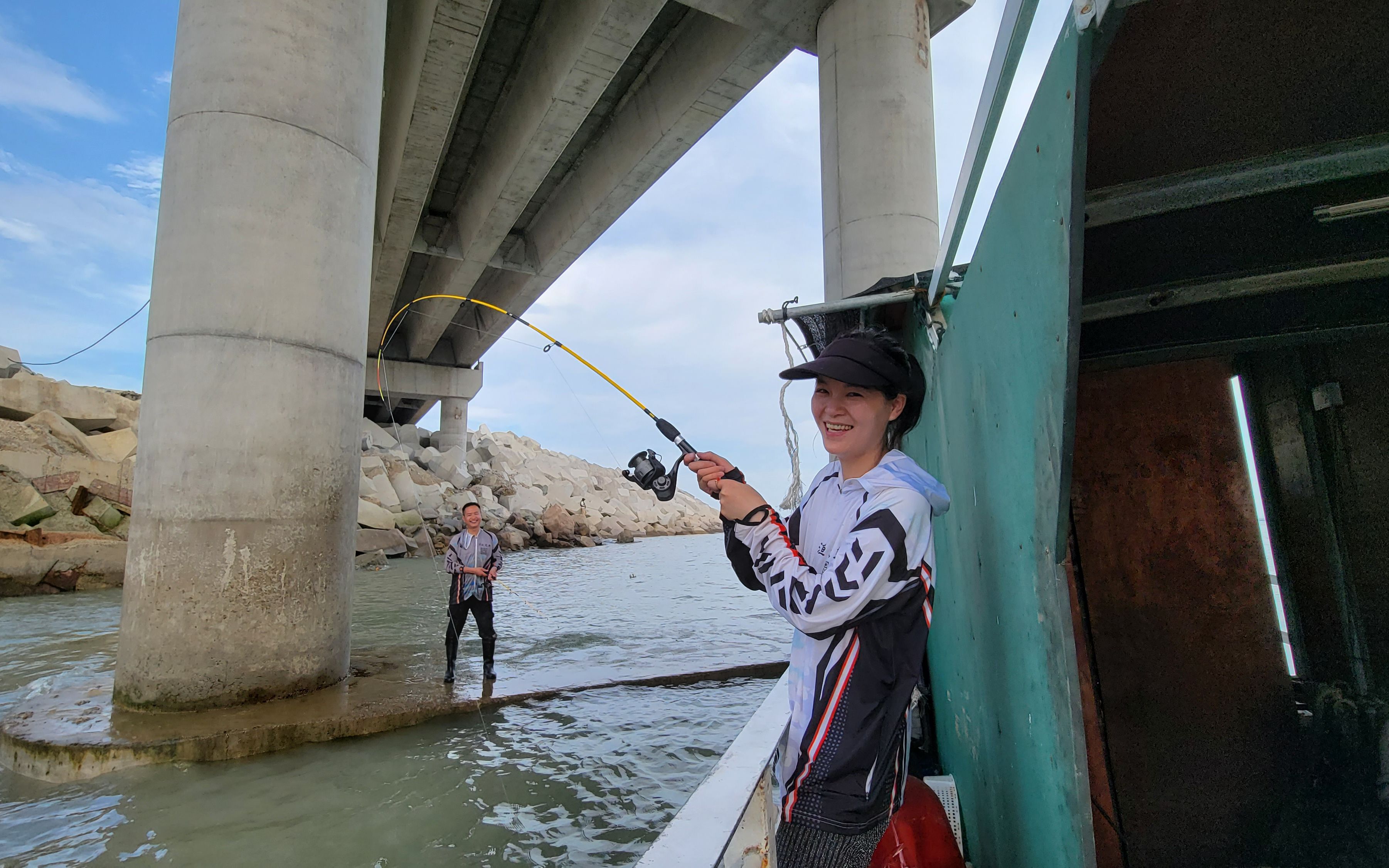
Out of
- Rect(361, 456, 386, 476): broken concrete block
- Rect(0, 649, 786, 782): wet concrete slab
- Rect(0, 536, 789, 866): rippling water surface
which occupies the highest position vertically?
Rect(361, 456, 386, 476): broken concrete block

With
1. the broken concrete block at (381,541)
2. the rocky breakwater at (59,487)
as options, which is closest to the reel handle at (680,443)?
the rocky breakwater at (59,487)

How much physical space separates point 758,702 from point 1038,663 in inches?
210

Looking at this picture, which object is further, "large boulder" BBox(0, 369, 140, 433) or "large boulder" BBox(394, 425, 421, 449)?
"large boulder" BBox(394, 425, 421, 449)

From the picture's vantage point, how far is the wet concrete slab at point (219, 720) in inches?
188

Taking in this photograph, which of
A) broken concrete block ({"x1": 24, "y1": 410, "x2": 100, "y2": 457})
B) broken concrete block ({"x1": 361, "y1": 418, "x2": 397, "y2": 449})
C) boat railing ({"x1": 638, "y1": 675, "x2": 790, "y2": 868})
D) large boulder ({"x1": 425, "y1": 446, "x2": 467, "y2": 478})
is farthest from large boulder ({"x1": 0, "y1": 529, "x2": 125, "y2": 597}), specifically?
broken concrete block ({"x1": 361, "y1": 418, "x2": 397, "y2": 449})

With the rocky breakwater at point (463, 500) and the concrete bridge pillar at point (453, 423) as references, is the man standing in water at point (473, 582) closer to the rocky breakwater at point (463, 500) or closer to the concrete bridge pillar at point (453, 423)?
the rocky breakwater at point (463, 500)

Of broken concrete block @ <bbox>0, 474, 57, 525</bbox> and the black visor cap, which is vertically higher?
broken concrete block @ <bbox>0, 474, 57, 525</bbox>

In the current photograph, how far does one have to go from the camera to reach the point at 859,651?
161cm

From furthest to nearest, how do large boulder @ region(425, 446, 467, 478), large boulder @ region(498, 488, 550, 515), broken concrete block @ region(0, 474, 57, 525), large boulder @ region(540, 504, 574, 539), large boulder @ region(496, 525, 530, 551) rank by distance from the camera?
large boulder @ region(498, 488, 550, 515) → large boulder @ region(425, 446, 467, 478) → large boulder @ region(540, 504, 574, 539) → large boulder @ region(496, 525, 530, 551) → broken concrete block @ region(0, 474, 57, 525)

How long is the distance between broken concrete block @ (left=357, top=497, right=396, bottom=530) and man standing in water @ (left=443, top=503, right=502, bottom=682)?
615 inches

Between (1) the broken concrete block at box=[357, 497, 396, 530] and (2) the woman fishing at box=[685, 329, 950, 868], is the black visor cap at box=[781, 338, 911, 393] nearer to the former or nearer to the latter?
(2) the woman fishing at box=[685, 329, 950, 868]

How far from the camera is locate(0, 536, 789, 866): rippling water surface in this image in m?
3.84

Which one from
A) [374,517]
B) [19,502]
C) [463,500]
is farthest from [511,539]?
[19,502]

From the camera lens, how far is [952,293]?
2.67 m
